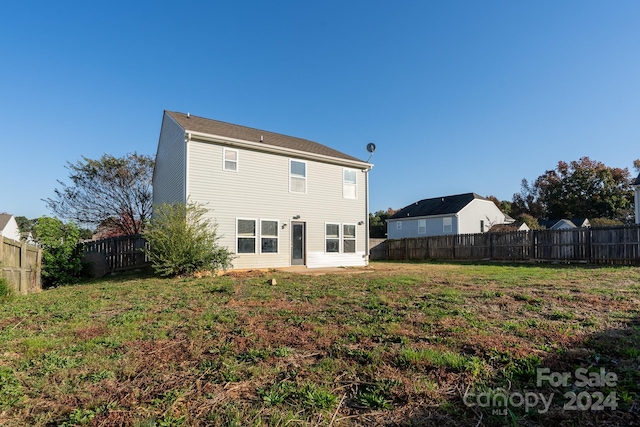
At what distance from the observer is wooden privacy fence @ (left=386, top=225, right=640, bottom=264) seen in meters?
13.0

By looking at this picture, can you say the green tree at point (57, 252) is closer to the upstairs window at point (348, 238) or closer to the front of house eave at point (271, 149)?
the front of house eave at point (271, 149)

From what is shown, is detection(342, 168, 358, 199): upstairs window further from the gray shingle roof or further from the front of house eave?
the gray shingle roof

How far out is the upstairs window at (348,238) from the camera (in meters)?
14.2

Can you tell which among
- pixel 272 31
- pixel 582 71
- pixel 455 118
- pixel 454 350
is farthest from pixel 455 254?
pixel 454 350

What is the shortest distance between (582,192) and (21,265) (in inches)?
1988

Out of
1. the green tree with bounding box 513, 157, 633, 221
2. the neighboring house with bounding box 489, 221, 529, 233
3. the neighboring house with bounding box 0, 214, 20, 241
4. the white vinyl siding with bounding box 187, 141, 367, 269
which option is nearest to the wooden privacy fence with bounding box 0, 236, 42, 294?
the white vinyl siding with bounding box 187, 141, 367, 269

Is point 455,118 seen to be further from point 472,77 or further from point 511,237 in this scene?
point 511,237

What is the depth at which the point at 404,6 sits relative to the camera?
10852mm

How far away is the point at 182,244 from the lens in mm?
9727

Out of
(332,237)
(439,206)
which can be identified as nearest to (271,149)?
(332,237)

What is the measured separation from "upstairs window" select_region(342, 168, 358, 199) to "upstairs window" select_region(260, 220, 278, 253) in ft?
12.2

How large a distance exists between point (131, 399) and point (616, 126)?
18417mm

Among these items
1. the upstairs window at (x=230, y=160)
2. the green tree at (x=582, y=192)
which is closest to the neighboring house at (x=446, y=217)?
the green tree at (x=582, y=192)

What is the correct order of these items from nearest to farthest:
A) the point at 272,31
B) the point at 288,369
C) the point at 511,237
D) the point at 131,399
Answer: the point at 131,399 → the point at 288,369 → the point at 272,31 → the point at 511,237
